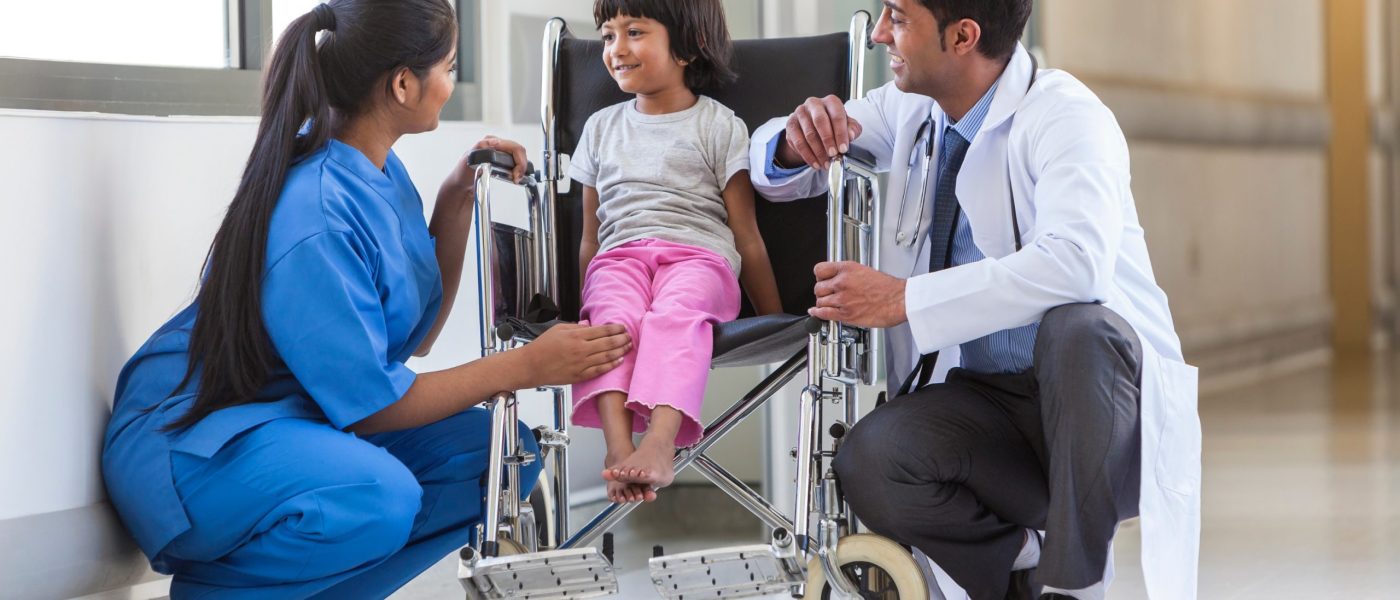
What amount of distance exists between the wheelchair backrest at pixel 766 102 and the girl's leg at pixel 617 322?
0.18m

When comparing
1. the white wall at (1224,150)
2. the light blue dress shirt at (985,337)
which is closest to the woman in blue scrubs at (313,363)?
the light blue dress shirt at (985,337)

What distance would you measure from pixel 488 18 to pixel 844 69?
894 millimetres

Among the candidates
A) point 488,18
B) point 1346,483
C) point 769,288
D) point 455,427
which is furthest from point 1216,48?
point 455,427

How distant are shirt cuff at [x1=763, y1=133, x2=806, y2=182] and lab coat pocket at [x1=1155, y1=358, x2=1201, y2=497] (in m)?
0.59

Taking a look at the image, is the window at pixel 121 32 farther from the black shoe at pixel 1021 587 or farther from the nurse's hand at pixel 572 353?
the black shoe at pixel 1021 587

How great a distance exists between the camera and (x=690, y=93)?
7.18 feet

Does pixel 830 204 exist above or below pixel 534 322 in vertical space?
above

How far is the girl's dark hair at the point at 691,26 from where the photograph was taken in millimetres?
2084

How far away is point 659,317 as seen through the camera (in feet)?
5.99

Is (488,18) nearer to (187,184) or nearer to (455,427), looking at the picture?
(187,184)

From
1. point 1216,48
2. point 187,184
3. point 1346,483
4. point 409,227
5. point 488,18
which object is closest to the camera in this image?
point 409,227

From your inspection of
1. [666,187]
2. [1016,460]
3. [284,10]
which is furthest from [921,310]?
[284,10]

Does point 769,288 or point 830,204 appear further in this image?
point 769,288

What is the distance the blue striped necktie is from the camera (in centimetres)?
193
